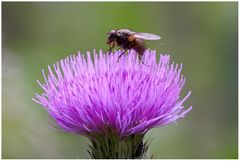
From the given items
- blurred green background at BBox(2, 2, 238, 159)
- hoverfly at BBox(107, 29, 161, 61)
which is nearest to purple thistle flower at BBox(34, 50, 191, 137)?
hoverfly at BBox(107, 29, 161, 61)

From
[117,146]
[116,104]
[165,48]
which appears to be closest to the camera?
[116,104]

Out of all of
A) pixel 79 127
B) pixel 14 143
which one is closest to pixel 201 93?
pixel 14 143

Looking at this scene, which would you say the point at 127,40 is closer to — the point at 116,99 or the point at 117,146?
the point at 116,99

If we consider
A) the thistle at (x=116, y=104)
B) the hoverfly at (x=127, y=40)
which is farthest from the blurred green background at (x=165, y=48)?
the thistle at (x=116, y=104)

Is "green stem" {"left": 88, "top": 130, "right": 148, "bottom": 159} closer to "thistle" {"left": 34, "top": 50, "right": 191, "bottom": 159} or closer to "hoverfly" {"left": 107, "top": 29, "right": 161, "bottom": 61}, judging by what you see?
"thistle" {"left": 34, "top": 50, "right": 191, "bottom": 159}

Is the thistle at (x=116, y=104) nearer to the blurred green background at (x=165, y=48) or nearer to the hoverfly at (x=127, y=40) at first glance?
the hoverfly at (x=127, y=40)

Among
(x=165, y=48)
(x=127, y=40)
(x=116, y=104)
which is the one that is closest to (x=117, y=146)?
(x=116, y=104)

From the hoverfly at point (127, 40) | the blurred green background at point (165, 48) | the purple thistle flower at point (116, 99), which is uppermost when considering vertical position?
the hoverfly at point (127, 40)
